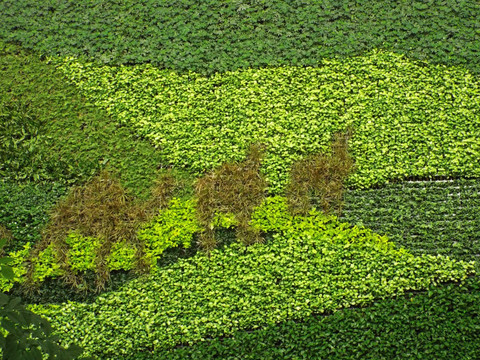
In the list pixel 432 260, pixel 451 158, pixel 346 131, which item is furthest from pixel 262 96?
pixel 432 260

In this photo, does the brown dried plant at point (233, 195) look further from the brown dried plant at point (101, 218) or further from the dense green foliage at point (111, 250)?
the brown dried plant at point (101, 218)

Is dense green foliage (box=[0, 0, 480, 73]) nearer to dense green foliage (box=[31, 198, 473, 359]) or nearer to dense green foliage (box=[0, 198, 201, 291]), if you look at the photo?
dense green foliage (box=[0, 198, 201, 291])

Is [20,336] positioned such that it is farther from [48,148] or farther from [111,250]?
[48,148]

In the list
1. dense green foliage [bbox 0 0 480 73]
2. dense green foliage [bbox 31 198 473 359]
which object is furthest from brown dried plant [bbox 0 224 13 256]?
dense green foliage [bbox 0 0 480 73]

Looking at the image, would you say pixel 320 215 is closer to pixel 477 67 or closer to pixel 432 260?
pixel 432 260

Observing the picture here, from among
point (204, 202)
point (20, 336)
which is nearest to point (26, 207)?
point (204, 202)
